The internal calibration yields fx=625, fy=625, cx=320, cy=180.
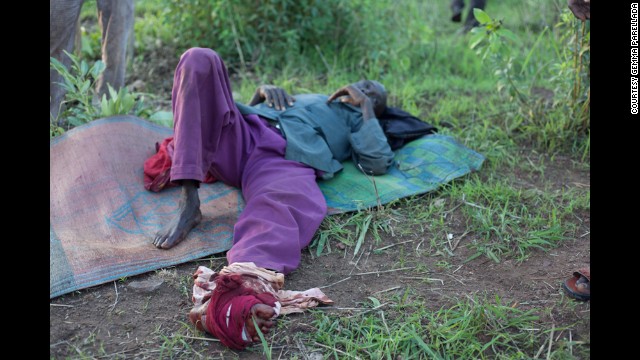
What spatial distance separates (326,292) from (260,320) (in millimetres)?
451

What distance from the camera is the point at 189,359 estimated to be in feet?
7.27

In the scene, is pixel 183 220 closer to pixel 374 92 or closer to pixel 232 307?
pixel 232 307

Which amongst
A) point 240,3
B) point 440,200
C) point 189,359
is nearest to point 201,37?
point 240,3

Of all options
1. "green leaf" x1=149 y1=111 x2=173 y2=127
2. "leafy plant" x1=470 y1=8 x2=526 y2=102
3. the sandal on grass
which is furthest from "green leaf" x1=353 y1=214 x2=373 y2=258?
"green leaf" x1=149 y1=111 x2=173 y2=127

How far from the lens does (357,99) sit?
3.65 metres

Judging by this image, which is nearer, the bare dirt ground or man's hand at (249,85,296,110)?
the bare dirt ground

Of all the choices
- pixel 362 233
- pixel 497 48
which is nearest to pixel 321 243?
pixel 362 233

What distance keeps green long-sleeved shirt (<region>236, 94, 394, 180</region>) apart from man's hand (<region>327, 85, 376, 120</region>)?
0.04 metres

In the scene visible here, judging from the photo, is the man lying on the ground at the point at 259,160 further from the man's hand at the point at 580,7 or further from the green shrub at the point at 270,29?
the green shrub at the point at 270,29

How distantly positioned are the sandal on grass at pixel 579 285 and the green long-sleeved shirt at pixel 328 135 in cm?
124

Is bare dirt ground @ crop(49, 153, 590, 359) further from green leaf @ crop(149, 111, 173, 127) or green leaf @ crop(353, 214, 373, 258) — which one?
green leaf @ crop(149, 111, 173, 127)

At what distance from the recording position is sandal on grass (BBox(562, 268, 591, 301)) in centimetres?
250

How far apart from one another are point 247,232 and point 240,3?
2632 mm

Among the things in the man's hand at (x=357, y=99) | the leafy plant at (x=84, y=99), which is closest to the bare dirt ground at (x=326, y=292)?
the man's hand at (x=357, y=99)
